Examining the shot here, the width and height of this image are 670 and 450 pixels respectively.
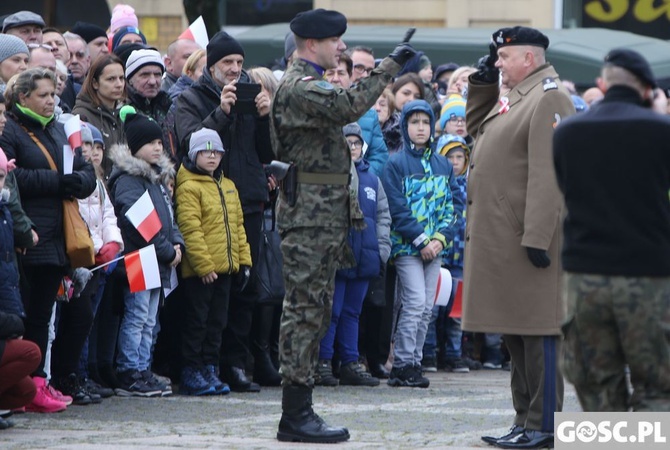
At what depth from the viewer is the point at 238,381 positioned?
11.0 m

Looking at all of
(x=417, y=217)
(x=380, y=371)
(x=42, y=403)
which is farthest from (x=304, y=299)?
(x=380, y=371)

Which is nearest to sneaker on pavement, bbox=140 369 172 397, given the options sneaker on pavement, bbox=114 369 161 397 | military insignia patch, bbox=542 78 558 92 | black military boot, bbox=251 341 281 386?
sneaker on pavement, bbox=114 369 161 397

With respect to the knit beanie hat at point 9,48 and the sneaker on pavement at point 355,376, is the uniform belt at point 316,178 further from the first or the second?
the sneaker on pavement at point 355,376

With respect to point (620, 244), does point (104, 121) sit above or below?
above

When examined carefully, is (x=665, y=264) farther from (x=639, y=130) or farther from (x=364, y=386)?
(x=364, y=386)

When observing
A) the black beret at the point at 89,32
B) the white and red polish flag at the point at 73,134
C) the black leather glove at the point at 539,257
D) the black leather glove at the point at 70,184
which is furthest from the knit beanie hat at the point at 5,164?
the black beret at the point at 89,32

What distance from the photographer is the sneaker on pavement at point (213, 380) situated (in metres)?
10.7

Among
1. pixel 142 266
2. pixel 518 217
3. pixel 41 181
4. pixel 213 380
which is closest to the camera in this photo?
pixel 518 217

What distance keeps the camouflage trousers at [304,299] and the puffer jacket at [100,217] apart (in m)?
2.14

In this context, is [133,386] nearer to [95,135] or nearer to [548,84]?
[95,135]

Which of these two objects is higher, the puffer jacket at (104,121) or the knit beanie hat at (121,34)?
the knit beanie hat at (121,34)

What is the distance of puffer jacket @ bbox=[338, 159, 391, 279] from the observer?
11.7 m

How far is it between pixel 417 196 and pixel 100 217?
3.00 metres

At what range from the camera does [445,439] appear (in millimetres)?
8344
